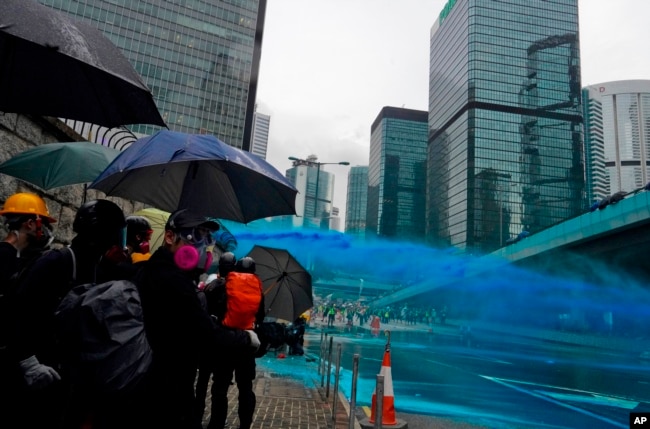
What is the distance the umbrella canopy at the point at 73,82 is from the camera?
107 inches

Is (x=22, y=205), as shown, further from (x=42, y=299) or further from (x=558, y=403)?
(x=558, y=403)

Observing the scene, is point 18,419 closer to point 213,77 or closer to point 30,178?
point 30,178

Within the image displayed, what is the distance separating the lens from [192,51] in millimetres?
89562

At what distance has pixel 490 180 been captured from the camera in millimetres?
116250

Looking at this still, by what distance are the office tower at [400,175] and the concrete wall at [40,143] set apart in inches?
6944

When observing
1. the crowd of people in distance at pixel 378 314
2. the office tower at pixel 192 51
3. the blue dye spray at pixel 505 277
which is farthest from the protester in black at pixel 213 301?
the office tower at pixel 192 51

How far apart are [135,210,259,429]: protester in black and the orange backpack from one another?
1195mm

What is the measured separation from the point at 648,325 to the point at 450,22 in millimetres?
126390

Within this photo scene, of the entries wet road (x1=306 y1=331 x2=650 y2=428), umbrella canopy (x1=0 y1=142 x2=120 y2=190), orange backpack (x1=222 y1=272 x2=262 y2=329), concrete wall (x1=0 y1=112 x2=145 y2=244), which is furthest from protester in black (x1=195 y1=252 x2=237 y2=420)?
wet road (x1=306 y1=331 x2=650 y2=428)

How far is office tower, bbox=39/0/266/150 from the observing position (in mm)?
85000

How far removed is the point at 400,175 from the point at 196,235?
186 m

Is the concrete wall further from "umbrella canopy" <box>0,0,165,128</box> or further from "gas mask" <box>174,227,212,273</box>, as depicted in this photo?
"gas mask" <box>174,227,212,273</box>

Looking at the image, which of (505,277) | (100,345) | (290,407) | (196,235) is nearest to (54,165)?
(196,235)

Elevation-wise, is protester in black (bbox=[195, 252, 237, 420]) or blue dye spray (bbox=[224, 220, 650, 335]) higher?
blue dye spray (bbox=[224, 220, 650, 335])
